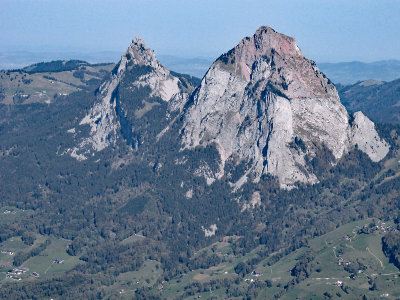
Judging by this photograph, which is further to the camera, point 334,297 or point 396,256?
point 396,256

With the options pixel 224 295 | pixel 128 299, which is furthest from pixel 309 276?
pixel 128 299

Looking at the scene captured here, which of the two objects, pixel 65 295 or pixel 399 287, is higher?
pixel 399 287

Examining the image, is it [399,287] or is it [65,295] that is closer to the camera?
[399,287]

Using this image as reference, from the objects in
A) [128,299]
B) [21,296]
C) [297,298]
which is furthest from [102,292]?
[297,298]

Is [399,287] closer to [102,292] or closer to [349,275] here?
[349,275]

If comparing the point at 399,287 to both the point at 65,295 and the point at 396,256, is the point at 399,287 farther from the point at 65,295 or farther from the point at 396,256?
the point at 65,295

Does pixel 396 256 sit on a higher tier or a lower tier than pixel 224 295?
higher

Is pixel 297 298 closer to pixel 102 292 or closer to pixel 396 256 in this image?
pixel 396 256

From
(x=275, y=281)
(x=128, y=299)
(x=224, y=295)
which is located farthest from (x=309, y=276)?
(x=128, y=299)
